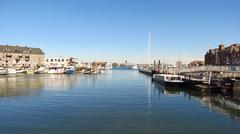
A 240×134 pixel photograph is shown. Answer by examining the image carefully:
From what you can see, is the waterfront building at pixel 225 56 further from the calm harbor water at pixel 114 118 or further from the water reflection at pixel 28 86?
the calm harbor water at pixel 114 118

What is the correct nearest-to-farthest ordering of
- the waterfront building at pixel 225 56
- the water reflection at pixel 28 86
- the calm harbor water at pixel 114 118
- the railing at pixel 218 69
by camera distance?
the calm harbor water at pixel 114 118, the water reflection at pixel 28 86, the railing at pixel 218 69, the waterfront building at pixel 225 56

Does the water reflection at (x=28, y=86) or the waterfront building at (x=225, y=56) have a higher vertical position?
the waterfront building at (x=225, y=56)

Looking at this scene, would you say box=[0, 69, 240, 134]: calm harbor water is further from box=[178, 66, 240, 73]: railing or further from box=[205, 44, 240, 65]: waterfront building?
box=[205, 44, 240, 65]: waterfront building

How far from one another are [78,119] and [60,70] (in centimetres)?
14987

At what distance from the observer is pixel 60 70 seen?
589 ft

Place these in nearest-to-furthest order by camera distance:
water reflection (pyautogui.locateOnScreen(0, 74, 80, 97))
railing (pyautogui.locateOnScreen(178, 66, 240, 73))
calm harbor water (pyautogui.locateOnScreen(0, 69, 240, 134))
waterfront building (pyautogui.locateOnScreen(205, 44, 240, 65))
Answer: calm harbor water (pyautogui.locateOnScreen(0, 69, 240, 134)), water reflection (pyautogui.locateOnScreen(0, 74, 80, 97)), railing (pyautogui.locateOnScreen(178, 66, 240, 73)), waterfront building (pyautogui.locateOnScreen(205, 44, 240, 65))

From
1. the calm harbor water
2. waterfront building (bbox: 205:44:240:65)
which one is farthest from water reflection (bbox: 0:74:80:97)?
Answer: waterfront building (bbox: 205:44:240:65)

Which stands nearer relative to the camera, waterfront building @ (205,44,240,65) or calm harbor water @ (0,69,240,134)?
calm harbor water @ (0,69,240,134)

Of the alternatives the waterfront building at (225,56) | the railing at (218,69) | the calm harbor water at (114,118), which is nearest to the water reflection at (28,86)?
the calm harbor water at (114,118)

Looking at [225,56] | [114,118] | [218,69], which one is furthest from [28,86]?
[225,56]

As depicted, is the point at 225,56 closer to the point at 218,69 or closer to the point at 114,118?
the point at 218,69

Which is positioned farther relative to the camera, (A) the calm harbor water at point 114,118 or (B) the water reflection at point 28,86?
(B) the water reflection at point 28,86

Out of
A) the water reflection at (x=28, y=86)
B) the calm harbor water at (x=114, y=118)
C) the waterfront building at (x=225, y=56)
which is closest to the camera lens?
the calm harbor water at (x=114, y=118)

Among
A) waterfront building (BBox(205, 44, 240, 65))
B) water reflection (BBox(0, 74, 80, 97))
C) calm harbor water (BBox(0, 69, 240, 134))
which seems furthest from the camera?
waterfront building (BBox(205, 44, 240, 65))
